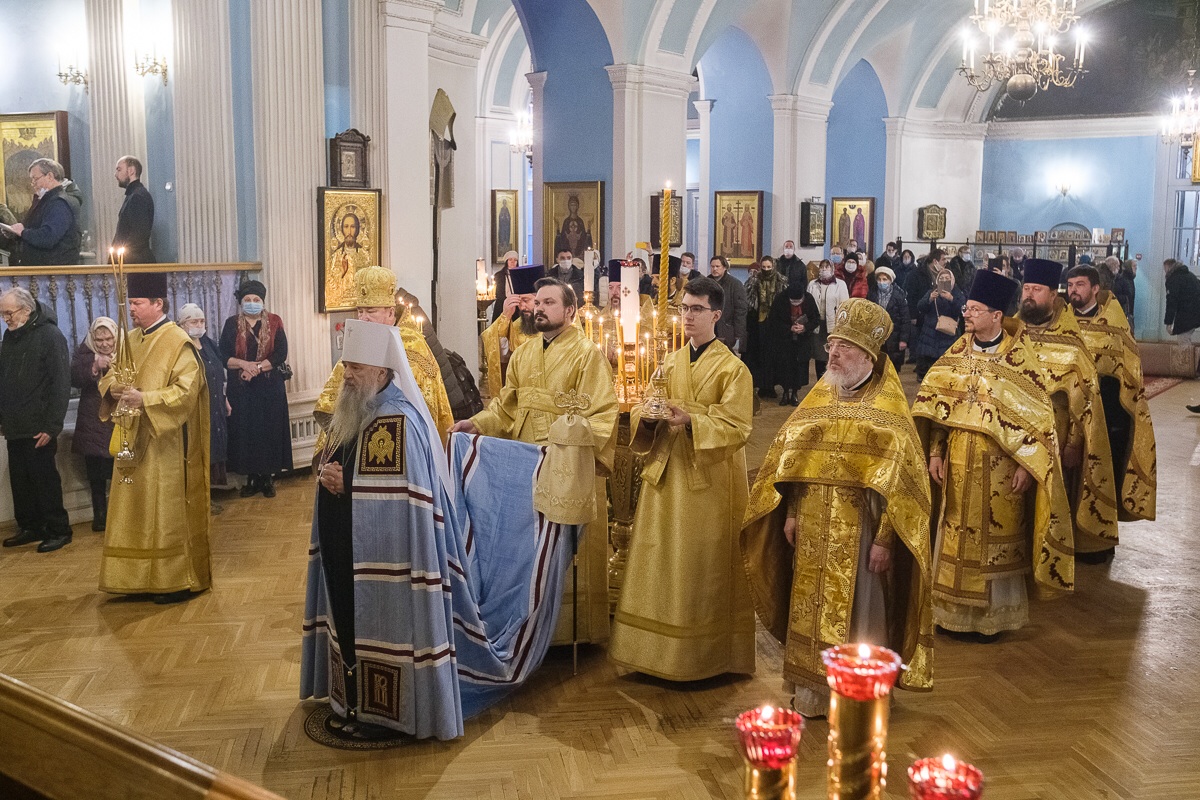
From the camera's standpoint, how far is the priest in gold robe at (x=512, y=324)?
673 centimetres

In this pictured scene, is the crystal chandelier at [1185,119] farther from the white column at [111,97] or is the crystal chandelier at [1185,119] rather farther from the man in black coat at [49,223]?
the man in black coat at [49,223]

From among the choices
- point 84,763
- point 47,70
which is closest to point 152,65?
point 47,70

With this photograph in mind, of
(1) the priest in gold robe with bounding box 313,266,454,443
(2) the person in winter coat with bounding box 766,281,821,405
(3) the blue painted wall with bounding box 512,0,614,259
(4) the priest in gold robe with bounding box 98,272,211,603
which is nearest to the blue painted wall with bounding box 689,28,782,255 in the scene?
(3) the blue painted wall with bounding box 512,0,614,259

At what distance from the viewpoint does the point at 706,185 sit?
20.0m

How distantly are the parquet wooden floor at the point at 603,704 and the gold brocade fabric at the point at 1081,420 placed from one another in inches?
14.4

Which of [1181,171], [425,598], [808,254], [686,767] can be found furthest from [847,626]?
[1181,171]

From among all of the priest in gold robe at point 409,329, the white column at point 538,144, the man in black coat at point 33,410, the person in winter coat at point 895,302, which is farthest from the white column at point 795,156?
the man in black coat at point 33,410

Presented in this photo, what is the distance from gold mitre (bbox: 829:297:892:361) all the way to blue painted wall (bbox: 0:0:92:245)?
26.8 feet

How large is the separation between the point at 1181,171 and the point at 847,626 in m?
21.0

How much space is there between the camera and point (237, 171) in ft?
30.0

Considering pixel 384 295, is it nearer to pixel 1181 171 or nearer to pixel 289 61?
pixel 289 61

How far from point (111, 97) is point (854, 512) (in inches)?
317

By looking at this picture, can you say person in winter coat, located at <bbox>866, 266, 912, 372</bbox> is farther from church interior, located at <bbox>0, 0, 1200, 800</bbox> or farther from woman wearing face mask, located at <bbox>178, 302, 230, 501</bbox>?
woman wearing face mask, located at <bbox>178, 302, 230, 501</bbox>

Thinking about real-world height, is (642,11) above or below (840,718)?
above
